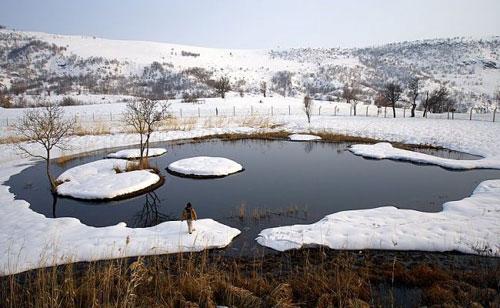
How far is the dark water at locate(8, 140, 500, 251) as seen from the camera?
41.0 feet

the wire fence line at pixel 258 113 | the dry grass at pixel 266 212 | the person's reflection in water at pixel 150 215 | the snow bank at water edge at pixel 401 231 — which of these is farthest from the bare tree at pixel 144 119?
the wire fence line at pixel 258 113

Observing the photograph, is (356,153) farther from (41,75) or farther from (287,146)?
(41,75)

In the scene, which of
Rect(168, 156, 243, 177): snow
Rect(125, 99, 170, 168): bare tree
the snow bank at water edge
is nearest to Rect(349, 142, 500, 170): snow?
the snow bank at water edge

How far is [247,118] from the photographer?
135ft

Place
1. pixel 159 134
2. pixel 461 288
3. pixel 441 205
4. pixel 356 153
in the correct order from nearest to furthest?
pixel 461 288
pixel 441 205
pixel 356 153
pixel 159 134

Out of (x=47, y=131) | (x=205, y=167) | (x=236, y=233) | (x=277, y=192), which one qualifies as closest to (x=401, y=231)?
(x=236, y=233)

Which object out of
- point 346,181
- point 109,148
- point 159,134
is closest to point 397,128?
point 346,181

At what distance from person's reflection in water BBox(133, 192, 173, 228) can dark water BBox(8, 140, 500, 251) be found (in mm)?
37

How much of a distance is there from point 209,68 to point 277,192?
9860 centimetres

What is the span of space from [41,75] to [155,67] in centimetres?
3087

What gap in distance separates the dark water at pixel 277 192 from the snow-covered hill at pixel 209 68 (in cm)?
5160

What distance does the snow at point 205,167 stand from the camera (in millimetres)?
18172

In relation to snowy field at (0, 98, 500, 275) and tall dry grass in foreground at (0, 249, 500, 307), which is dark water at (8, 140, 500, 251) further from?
tall dry grass in foreground at (0, 249, 500, 307)

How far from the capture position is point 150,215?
12852mm
